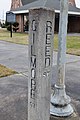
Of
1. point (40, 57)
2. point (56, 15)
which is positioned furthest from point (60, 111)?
point (56, 15)

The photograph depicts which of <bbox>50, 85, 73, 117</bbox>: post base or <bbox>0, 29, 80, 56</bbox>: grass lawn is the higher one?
<bbox>0, 29, 80, 56</bbox>: grass lawn

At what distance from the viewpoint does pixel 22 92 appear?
479 cm

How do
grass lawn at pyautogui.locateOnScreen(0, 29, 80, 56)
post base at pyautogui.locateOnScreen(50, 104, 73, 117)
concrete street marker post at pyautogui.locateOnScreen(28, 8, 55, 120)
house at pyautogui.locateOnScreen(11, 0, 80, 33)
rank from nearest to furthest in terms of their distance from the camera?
1. concrete street marker post at pyautogui.locateOnScreen(28, 8, 55, 120)
2. post base at pyautogui.locateOnScreen(50, 104, 73, 117)
3. grass lawn at pyautogui.locateOnScreen(0, 29, 80, 56)
4. house at pyautogui.locateOnScreen(11, 0, 80, 33)

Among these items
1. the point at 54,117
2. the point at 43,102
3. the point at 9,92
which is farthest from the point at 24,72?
the point at 43,102

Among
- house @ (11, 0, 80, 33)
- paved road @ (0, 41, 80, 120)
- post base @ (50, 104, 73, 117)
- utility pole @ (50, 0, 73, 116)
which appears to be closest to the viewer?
utility pole @ (50, 0, 73, 116)

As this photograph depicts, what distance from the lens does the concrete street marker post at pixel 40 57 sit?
2.46 meters

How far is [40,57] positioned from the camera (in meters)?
2.51

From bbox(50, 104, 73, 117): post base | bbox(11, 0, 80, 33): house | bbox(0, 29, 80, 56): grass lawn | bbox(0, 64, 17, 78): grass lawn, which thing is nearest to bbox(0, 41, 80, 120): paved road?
bbox(0, 64, 17, 78): grass lawn

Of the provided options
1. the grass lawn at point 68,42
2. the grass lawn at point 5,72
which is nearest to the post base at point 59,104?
the grass lawn at point 5,72

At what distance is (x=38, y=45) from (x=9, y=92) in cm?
259

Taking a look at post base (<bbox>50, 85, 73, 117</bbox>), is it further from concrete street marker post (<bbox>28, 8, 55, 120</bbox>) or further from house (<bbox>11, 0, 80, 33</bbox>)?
house (<bbox>11, 0, 80, 33</bbox>)

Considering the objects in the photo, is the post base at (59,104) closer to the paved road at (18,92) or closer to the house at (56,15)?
the paved road at (18,92)

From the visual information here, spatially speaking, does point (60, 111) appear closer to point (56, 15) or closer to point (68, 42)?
point (68, 42)

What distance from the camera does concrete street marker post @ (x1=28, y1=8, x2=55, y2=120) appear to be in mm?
2455
